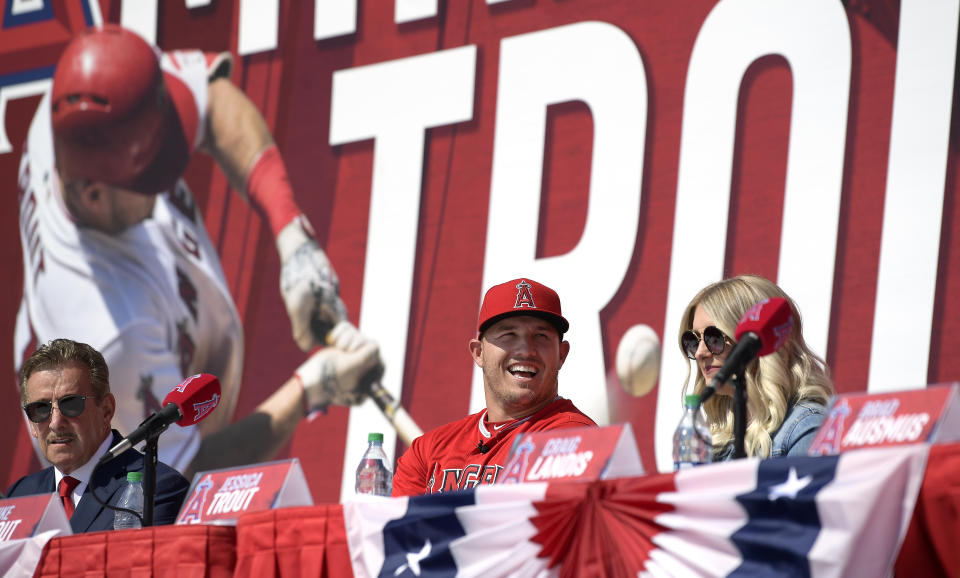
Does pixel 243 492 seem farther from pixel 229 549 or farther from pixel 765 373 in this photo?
pixel 765 373

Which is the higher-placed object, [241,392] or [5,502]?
[5,502]

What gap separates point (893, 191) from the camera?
313 cm

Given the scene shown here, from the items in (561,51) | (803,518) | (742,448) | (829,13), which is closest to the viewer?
(803,518)

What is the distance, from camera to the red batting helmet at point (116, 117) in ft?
14.8

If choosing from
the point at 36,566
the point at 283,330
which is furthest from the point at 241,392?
the point at 36,566

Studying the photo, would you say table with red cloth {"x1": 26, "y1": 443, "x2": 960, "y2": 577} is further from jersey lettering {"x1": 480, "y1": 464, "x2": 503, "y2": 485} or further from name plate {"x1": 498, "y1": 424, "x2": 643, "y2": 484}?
A: jersey lettering {"x1": 480, "y1": 464, "x2": 503, "y2": 485}

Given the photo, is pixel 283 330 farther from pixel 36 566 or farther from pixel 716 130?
pixel 36 566

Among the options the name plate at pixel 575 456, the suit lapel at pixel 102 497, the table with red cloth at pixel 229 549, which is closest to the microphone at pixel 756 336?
the name plate at pixel 575 456

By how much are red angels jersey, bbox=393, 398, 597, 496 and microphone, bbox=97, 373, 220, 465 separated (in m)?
0.45

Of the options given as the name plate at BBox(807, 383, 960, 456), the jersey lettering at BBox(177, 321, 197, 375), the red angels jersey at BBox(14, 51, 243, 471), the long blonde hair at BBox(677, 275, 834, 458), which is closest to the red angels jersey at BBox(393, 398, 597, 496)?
the long blonde hair at BBox(677, 275, 834, 458)

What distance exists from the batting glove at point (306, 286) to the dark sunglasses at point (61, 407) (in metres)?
1.77

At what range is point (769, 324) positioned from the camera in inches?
56.5

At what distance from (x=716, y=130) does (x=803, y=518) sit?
2.40 meters

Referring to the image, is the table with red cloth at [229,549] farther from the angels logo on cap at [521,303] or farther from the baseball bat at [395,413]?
the baseball bat at [395,413]
